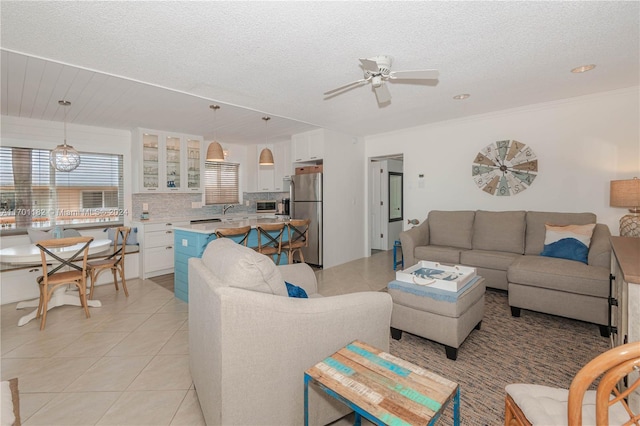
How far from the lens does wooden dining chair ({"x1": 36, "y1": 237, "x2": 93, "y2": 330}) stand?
9.71 feet

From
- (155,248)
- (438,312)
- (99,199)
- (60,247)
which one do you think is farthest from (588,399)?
(99,199)

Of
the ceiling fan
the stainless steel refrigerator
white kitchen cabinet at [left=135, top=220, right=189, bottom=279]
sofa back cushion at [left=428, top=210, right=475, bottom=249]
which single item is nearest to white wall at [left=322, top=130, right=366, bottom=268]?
the stainless steel refrigerator

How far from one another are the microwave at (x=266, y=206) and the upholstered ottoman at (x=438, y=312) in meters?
4.50

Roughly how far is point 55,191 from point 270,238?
3.36 meters

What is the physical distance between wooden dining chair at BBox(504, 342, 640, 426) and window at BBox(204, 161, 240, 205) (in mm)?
5906

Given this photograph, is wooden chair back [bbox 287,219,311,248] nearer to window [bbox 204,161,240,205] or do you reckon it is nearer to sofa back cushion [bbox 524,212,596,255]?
window [bbox 204,161,240,205]

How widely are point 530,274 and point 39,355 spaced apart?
4581mm

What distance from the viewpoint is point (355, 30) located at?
2094 mm

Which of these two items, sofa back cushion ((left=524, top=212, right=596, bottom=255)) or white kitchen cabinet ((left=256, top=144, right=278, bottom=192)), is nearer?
sofa back cushion ((left=524, top=212, right=596, bottom=255))

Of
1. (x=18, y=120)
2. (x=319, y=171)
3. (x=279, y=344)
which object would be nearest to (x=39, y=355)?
(x=279, y=344)

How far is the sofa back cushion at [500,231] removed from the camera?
Answer: 12.6 ft

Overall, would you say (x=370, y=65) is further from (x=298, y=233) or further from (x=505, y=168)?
(x=505, y=168)

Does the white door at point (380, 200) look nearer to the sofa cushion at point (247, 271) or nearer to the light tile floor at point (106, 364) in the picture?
the light tile floor at point (106, 364)

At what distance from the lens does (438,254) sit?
13.2 feet
